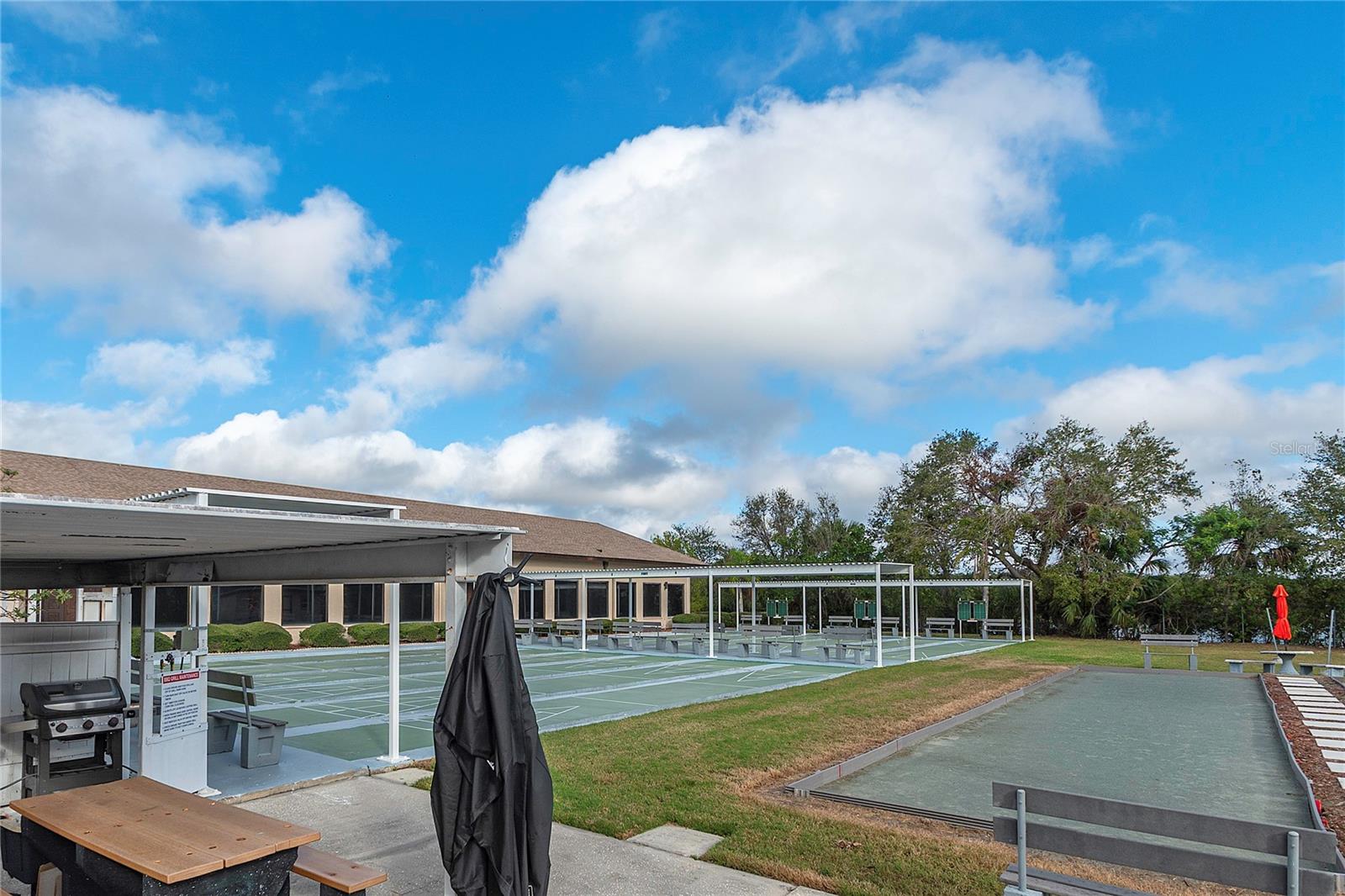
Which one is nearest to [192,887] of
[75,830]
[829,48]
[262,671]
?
[75,830]

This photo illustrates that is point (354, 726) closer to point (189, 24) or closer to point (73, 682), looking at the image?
point (73, 682)

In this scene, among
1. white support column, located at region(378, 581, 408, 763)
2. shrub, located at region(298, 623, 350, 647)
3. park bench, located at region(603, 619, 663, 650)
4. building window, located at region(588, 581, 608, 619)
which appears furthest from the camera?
building window, located at region(588, 581, 608, 619)

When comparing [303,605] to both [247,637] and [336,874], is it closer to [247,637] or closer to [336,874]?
[247,637]

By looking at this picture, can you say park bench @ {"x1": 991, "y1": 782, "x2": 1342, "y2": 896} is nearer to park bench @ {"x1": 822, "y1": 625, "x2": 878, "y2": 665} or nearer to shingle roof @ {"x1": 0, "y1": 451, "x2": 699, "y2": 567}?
shingle roof @ {"x1": 0, "y1": 451, "x2": 699, "y2": 567}

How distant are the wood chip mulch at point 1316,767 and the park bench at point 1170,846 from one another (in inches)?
103

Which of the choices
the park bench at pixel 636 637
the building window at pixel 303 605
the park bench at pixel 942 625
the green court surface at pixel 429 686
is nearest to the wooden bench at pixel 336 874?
the green court surface at pixel 429 686

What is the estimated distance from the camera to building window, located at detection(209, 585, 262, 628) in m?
26.0

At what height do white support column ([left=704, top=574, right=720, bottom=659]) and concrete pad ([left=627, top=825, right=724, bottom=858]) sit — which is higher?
concrete pad ([left=627, top=825, right=724, bottom=858])

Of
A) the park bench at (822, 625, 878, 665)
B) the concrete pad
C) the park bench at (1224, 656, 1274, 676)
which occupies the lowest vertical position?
the park bench at (822, 625, 878, 665)

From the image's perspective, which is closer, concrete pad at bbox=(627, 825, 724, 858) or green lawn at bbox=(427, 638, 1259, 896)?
green lawn at bbox=(427, 638, 1259, 896)

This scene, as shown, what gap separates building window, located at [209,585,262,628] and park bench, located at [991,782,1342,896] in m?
25.7

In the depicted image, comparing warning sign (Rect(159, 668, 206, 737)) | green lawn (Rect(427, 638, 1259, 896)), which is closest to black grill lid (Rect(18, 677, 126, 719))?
warning sign (Rect(159, 668, 206, 737))

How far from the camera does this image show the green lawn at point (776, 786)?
5.76 metres

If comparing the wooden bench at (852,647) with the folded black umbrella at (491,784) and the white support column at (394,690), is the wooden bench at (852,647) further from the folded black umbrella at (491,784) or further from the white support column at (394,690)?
the folded black umbrella at (491,784)
